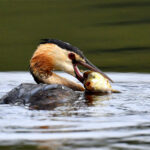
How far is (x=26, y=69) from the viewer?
46.2 ft

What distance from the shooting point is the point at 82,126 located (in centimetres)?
831

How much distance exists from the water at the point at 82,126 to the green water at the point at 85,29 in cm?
436

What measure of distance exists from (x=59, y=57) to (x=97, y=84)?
2.60 ft

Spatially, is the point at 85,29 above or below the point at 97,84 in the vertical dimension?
below

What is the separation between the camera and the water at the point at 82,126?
7609 millimetres

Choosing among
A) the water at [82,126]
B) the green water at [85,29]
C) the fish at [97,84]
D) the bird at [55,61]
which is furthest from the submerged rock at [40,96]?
the green water at [85,29]

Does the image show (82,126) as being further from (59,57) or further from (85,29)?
(85,29)

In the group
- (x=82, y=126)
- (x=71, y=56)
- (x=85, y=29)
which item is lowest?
(x=85, y=29)

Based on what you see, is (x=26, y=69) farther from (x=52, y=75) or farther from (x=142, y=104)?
(x=142, y=104)

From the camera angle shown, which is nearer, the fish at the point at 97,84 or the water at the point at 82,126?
the water at the point at 82,126

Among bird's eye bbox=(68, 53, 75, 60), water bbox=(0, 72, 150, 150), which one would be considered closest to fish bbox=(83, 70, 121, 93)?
bird's eye bbox=(68, 53, 75, 60)

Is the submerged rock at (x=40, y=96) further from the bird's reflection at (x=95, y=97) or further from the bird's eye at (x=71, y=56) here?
the bird's eye at (x=71, y=56)

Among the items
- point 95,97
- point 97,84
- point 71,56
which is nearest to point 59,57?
point 71,56

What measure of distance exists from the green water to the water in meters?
4.36
